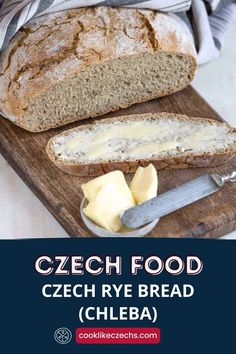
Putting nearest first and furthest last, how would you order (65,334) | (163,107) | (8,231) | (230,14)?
(65,334), (8,231), (163,107), (230,14)

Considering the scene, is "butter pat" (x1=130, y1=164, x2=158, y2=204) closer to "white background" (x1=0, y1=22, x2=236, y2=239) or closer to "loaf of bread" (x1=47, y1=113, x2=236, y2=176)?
"loaf of bread" (x1=47, y1=113, x2=236, y2=176)

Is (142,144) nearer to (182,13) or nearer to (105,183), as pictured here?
(105,183)

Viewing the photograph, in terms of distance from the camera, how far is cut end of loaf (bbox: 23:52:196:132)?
317 cm

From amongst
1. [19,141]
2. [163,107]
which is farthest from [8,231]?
[163,107]

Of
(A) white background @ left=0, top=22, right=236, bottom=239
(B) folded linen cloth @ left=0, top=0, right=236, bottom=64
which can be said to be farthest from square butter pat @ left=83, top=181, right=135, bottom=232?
(B) folded linen cloth @ left=0, top=0, right=236, bottom=64

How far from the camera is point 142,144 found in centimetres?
299

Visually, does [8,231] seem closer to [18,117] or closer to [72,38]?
[18,117]

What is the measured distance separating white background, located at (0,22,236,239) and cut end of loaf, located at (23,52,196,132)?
18cm

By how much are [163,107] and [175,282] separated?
3.46ft

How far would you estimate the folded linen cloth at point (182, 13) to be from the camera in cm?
316

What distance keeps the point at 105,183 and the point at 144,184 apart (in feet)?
0.50

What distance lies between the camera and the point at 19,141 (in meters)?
3.17

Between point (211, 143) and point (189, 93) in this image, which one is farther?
point (189, 93)

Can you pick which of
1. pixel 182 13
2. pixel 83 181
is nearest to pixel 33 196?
pixel 83 181
